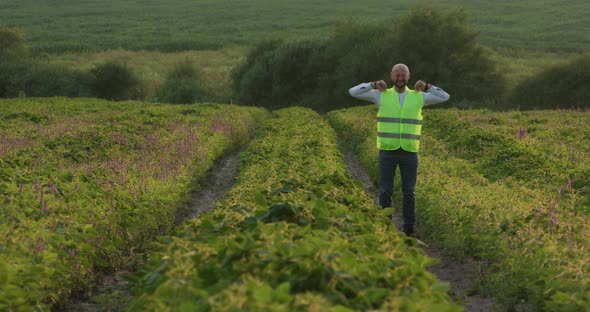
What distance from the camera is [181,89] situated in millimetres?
54938

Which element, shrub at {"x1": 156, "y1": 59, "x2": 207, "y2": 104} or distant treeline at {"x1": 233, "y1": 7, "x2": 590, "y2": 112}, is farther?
shrub at {"x1": 156, "y1": 59, "x2": 207, "y2": 104}

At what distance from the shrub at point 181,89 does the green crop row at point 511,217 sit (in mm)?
39223

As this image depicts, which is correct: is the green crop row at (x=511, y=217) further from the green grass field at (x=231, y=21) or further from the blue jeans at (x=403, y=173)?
the green grass field at (x=231, y=21)

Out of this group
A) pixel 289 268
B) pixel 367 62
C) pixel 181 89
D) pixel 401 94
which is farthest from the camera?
pixel 181 89

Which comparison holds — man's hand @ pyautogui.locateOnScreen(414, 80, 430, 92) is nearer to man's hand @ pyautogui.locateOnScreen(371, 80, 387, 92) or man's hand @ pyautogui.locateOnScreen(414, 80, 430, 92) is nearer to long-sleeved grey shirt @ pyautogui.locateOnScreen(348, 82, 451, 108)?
long-sleeved grey shirt @ pyautogui.locateOnScreen(348, 82, 451, 108)

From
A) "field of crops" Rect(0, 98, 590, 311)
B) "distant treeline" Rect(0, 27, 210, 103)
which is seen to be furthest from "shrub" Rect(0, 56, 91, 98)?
"field of crops" Rect(0, 98, 590, 311)

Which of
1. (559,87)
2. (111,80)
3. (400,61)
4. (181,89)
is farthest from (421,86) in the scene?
(111,80)

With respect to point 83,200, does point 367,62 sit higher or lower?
lower

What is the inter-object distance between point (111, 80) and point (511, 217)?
49.6 meters

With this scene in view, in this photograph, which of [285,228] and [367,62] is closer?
[285,228]

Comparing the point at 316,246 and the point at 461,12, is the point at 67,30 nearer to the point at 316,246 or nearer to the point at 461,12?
the point at 461,12

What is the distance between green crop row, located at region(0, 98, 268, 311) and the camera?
660 centimetres

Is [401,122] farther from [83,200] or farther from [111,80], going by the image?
[111,80]

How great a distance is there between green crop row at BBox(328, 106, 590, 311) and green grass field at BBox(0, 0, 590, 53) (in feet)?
154
